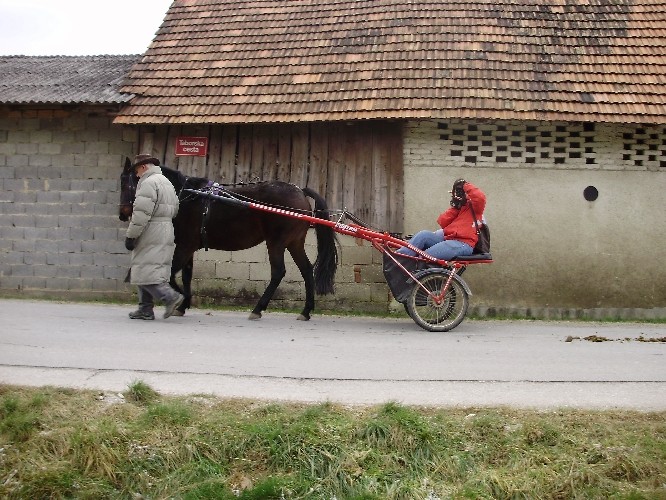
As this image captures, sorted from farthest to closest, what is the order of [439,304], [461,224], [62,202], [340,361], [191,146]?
[62,202] → [191,146] → [461,224] → [439,304] → [340,361]

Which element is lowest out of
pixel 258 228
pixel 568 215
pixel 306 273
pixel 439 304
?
pixel 439 304

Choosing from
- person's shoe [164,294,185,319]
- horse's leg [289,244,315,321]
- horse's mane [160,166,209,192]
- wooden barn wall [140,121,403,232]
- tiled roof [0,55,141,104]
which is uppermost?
tiled roof [0,55,141,104]

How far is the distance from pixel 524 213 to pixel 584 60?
2.74m

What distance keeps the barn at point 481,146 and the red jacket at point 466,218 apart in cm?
248

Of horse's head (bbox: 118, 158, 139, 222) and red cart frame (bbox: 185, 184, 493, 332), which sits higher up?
horse's head (bbox: 118, 158, 139, 222)

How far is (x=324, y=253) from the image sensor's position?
1012 centimetres

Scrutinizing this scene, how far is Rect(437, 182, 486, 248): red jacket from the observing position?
910cm

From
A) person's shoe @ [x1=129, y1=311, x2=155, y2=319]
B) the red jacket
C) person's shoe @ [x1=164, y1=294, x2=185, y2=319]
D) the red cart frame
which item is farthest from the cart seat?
person's shoe @ [x1=129, y1=311, x2=155, y2=319]

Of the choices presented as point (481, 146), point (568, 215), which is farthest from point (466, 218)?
point (568, 215)

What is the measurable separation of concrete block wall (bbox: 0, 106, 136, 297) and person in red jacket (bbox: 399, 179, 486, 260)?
19.9 feet

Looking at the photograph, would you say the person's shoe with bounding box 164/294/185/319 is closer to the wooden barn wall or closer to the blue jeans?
the blue jeans

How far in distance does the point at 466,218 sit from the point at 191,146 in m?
5.46

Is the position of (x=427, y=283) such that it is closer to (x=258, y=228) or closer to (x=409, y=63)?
(x=258, y=228)

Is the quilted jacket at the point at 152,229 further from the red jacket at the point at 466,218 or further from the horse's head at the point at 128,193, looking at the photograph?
the red jacket at the point at 466,218
